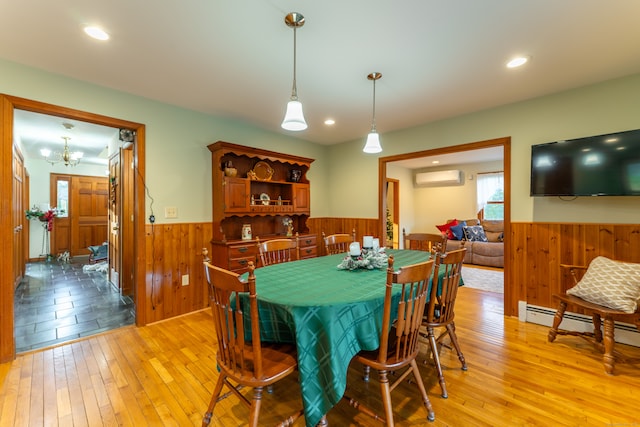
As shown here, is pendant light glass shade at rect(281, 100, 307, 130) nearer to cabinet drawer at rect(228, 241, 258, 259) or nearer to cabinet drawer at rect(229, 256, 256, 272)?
cabinet drawer at rect(228, 241, 258, 259)

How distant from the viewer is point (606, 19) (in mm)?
1763

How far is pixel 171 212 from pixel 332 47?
96.9 inches

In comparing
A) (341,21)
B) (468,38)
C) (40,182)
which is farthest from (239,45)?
(40,182)

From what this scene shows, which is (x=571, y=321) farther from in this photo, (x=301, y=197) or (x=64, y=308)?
(x=64, y=308)

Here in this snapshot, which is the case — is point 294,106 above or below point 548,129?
below

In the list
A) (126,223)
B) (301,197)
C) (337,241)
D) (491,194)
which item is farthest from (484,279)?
(126,223)

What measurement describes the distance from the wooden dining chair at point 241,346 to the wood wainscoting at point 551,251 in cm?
291

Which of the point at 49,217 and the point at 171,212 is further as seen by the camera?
the point at 49,217

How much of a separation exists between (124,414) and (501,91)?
Result: 4.07 m

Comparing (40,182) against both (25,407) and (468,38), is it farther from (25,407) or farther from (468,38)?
(468,38)

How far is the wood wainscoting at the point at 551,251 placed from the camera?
2557 millimetres

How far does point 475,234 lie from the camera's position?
240 inches

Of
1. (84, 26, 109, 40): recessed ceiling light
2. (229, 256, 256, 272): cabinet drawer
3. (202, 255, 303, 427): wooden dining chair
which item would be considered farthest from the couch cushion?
(84, 26, 109, 40): recessed ceiling light

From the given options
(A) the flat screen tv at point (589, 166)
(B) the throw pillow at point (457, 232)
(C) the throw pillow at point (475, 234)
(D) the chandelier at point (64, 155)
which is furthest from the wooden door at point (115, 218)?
(C) the throw pillow at point (475, 234)
